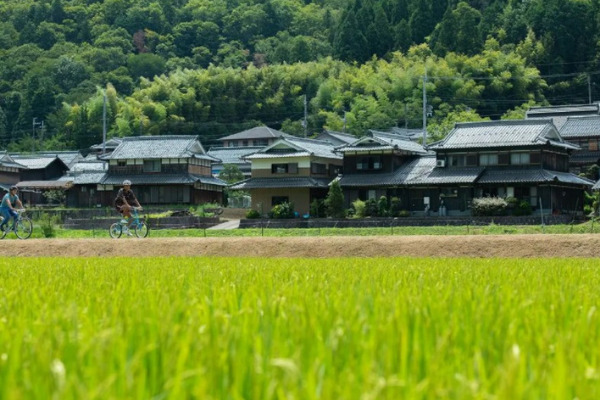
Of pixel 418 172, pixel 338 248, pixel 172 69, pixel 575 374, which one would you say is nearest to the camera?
pixel 575 374

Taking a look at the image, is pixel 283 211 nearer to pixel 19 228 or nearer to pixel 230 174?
pixel 230 174

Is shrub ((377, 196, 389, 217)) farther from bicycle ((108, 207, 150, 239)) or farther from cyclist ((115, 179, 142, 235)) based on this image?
cyclist ((115, 179, 142, 235))

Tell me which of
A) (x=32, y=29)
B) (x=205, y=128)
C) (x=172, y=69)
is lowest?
(x=205, y=128)

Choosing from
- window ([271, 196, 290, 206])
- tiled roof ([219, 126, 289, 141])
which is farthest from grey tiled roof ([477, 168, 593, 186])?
tiled roof ([219, 126, 289, 141])

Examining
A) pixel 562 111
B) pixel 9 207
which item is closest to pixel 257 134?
pixel 562 111

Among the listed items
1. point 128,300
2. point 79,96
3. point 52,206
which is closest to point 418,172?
point 52,206

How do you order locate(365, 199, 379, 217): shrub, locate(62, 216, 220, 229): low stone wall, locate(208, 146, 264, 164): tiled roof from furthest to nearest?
locate(208, 146, 264, 164): tiled roof, locate(365, 199, 379, 217): shrub, locate(62, 216, 220, 229): low stone wall

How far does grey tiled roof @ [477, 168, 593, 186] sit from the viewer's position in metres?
43.2

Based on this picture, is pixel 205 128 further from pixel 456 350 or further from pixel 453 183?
pixel 456 350

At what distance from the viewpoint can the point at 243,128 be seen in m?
83.5

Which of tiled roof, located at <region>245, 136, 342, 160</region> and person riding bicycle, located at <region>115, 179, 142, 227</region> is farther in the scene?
tiled roof, located at <region>245, 136, 342, 160</region>

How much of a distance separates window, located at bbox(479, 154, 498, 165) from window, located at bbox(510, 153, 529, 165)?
907 mm

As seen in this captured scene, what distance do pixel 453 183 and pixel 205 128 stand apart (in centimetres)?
3981

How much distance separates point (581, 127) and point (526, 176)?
41.8 ft
